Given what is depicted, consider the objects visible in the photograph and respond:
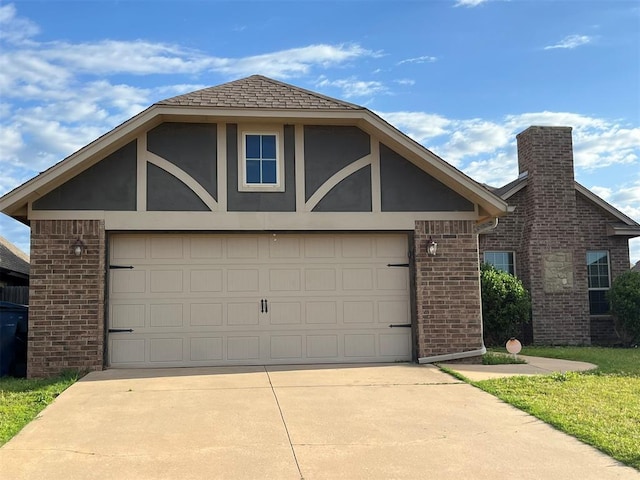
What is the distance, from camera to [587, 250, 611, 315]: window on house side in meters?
16.8

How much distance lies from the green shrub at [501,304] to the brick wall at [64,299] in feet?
28.7

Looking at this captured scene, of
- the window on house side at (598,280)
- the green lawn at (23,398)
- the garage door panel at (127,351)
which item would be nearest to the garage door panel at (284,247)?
the garage door panel at (127,351)

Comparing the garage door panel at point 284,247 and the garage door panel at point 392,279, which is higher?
the garage door panel at point 284,247

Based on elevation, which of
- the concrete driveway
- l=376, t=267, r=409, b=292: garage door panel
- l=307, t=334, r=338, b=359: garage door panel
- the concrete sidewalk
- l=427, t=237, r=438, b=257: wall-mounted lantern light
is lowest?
the concrete driveway

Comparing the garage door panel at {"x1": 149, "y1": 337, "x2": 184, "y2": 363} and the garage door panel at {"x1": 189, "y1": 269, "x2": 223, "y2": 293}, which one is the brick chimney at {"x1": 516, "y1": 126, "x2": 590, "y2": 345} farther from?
the garage door panel at {"x1": 149, "y1": 337, "x2": 184, "y2": 363}

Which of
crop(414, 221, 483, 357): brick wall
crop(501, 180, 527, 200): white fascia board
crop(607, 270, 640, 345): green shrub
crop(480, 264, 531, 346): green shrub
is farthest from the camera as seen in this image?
crop(501, 180, 527, 200): white fascia board

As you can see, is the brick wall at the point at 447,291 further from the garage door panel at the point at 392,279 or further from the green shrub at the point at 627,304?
the green shrub at the point at 627,304

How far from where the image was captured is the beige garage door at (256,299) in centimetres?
1067

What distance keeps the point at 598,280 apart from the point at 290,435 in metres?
13.0

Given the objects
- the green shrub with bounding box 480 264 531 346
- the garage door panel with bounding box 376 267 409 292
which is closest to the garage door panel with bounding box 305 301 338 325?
the garage door panel with bounding box 376 267 409 292

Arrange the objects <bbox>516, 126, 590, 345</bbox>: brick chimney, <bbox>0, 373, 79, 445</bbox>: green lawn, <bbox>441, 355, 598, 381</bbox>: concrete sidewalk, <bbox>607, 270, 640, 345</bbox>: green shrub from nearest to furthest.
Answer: <bbox>0, 373, 79, 445</bbox>: green lawn, <bbox>441, 355, 598, 381</bbox>: concrete sidewalk, <bbox>607, 270, 640, 345</bbox>: green shrub, <bbox>516, 126, 590, 345</bbox>: brick chimney

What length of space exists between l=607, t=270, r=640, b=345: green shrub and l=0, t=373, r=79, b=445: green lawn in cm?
1284

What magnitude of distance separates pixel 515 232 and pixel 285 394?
1024 cm

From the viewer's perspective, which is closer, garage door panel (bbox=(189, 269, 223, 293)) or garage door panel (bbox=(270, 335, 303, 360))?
garage door panel (bbox=(189, 269, 223, 293))
